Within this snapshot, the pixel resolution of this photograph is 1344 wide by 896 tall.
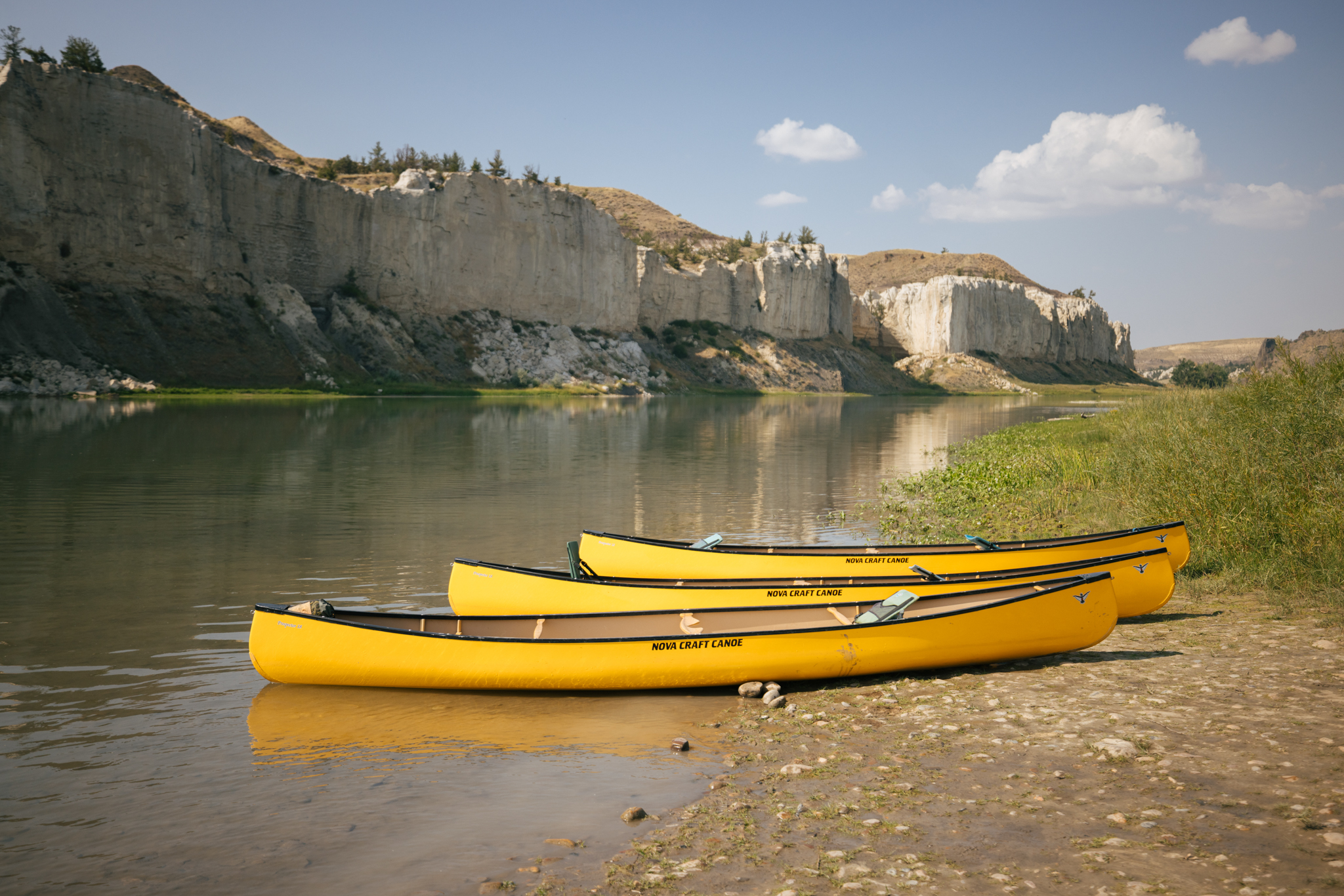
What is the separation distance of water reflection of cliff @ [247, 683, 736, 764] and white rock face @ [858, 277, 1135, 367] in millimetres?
140567

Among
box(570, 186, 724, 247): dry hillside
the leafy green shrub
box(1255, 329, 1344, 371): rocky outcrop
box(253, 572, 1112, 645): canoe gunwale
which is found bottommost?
box(253, 572, 1112, 645): canoe gunwale

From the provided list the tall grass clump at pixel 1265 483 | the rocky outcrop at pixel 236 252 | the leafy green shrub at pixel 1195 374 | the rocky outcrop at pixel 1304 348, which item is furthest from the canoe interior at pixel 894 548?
the leafy green shrub at pixel 1195 374

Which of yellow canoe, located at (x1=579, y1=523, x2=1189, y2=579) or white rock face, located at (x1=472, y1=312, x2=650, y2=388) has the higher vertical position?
white rock face, located at (x1=472, y1=312, x2=650, y2=388)

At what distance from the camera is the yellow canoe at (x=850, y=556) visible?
11.0m

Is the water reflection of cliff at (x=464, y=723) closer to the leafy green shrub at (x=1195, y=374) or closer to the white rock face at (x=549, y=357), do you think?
the white rock face at (x=549, y=357)

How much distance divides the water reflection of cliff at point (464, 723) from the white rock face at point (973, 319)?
461 ft

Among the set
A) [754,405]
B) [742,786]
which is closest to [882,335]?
[754,405]

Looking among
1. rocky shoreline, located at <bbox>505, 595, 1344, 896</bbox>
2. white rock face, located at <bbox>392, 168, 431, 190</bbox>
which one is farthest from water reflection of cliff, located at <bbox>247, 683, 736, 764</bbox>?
white rock face, located at <bbox>392, 168, 431, 190</bbox>

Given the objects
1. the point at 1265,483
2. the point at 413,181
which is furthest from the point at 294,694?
the point at 413,181

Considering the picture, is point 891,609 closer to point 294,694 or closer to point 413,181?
point 294,694

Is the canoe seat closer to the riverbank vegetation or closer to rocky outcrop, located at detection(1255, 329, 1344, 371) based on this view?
the riverbank vegetation

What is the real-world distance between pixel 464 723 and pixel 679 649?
206 cm

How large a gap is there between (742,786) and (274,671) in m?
4.91

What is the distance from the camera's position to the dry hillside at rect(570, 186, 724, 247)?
164 meters
